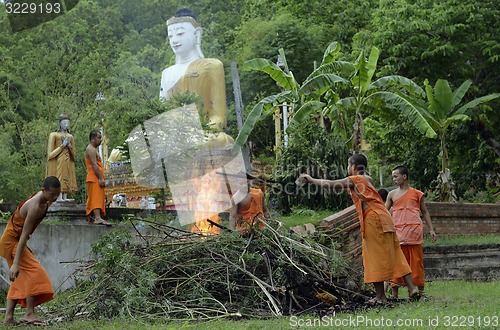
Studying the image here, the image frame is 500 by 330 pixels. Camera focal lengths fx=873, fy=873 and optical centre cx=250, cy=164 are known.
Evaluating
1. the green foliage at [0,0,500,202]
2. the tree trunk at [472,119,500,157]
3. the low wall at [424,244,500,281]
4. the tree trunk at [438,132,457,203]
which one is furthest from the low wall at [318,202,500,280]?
the tree trunk at [472,119,500,157]

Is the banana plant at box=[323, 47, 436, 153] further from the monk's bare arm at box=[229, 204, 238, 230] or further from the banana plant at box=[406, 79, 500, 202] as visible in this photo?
the monk's bare arm at box=[229, 204, 238, 230]

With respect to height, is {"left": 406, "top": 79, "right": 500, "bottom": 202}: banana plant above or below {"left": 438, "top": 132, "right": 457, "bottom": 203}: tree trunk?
above

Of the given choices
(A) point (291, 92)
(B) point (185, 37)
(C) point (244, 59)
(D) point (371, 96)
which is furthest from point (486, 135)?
(C) point (244, 59)

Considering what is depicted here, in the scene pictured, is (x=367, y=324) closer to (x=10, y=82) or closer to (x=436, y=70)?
(x=436, y=70)

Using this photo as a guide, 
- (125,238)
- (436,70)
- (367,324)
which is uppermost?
(436,70)

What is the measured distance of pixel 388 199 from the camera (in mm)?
10570

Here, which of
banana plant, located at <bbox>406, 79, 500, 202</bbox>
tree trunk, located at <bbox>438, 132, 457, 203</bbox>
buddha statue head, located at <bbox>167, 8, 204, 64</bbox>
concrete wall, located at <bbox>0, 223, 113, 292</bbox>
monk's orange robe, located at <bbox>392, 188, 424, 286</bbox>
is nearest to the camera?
monk's orange robe, located at <bbox>392, 188, 424, 286</bbox>

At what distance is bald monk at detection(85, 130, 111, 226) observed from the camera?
1262cm

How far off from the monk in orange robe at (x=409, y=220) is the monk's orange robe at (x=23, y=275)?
4.20 m

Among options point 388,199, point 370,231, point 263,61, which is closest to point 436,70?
point 263,61

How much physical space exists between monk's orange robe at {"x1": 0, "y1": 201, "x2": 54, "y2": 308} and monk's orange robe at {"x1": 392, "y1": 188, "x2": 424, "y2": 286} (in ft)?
13.8

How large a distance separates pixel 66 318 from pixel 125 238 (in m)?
1.34

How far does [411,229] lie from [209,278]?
288cm

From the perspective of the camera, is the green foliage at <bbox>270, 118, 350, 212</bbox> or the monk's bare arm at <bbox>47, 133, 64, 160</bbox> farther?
the green foliage at <bbox>270, 118, 350, 212</bbox>
